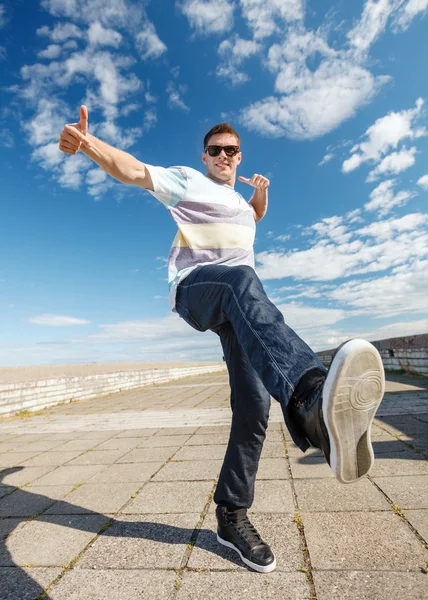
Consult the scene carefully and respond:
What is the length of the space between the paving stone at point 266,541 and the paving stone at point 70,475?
4.97 ft

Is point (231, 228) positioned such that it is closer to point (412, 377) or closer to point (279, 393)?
point (279, 393)

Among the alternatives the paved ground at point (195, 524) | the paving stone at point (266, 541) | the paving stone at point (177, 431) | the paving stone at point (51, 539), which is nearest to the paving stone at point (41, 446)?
the paved ground at point (195, 524)

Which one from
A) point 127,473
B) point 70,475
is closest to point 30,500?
point 70,475

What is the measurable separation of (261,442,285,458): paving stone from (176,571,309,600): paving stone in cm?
193

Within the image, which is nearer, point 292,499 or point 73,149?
point 73,149

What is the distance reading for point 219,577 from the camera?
1.61 m

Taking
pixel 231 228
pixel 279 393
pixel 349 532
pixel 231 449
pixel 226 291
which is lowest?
pixel 349 532

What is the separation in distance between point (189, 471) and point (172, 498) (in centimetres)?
60

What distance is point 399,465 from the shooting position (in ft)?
9.78

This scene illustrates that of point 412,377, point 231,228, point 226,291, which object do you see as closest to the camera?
point 226,291

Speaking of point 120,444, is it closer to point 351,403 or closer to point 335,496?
point 335,496

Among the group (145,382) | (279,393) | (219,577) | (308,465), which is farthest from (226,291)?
(145,382)

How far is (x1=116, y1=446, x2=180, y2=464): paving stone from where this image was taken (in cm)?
371

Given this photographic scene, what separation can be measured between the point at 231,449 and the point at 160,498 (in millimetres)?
1062
